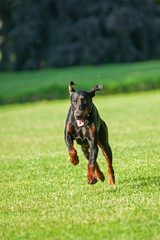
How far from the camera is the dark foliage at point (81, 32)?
4988 cm

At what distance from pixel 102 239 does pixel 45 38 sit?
5256cm

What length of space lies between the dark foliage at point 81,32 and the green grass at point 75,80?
1.49 m

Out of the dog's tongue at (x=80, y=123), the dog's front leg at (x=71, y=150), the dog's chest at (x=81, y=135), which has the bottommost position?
the dog's front leg at (x=71, y=150)

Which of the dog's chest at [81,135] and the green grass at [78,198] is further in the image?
the dog's chest at [81,135]

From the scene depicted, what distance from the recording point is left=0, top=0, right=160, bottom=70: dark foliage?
4988cm

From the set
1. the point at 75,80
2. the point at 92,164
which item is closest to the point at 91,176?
the point at 92,164

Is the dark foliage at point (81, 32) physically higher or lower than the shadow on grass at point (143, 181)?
higher

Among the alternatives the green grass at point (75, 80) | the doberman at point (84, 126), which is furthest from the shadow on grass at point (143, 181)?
the green grass at point (75, 80)

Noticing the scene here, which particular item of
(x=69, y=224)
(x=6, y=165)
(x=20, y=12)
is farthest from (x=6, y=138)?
(x=20, y=12)

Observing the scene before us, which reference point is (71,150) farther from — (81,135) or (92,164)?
(92,164)

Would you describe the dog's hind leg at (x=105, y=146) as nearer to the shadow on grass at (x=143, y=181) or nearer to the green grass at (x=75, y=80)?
the shadow on grass at (x=143, y=181)

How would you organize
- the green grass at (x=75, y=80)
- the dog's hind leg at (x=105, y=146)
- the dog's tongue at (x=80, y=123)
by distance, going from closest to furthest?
1. the dog's tongue at (x=80, y=123)
2. the dog's hind leg at (x=105, y=146)
3. the green grass at (x=75, y=80)

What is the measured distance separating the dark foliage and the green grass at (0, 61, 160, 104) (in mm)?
1492

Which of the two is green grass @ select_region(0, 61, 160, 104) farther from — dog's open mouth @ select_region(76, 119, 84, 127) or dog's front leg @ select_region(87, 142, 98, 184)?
dog's open mouth @ select_region(76, 119, 84, 127)
